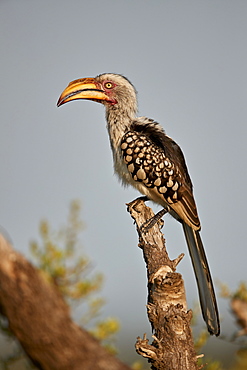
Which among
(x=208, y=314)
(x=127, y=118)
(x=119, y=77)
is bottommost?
(x=208, y=314)

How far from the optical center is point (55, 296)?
199 cm

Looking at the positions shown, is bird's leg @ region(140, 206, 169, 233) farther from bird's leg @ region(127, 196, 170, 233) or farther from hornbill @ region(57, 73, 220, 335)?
hornbill @ region(57, 73, 220, 335)

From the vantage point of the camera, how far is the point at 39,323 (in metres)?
1.95

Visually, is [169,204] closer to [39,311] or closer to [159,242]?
[159,242]

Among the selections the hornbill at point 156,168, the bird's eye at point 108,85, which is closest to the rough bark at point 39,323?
the hornbill at point 156,168

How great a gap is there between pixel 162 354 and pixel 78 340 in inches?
59.3

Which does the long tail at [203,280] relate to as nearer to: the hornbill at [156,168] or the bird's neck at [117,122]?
the hornbill at [156,168]

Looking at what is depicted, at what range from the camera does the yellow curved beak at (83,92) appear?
5.53m

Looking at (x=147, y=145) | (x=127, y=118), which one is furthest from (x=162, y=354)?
(x=127, y=118)

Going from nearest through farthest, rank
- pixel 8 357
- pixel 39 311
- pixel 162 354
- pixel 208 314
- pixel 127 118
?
pixel 39 311, pixel 162 354, pixel 8 357, pixel 208 314, pixel 127 118

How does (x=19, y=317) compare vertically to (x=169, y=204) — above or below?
below

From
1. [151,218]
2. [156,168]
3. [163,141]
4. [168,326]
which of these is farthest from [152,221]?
[168,326]

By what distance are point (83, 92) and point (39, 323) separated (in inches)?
162

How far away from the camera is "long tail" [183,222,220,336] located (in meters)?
4.43
